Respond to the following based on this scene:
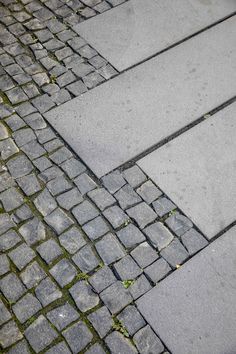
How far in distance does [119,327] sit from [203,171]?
5.10 ft

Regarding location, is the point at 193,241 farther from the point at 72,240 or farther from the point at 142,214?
the point at 72,240

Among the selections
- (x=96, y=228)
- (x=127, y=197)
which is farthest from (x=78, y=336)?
(x=127, y=197)

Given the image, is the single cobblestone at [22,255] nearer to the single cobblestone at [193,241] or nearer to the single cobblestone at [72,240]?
the single cobblestone at [72,240]

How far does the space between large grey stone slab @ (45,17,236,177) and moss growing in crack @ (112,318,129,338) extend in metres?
1.31

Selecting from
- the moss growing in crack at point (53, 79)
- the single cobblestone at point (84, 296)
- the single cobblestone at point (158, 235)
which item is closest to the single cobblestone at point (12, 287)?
the single cobblestone at point (84, 296)

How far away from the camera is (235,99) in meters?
3.84

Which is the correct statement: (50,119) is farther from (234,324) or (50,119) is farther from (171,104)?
(234,324)

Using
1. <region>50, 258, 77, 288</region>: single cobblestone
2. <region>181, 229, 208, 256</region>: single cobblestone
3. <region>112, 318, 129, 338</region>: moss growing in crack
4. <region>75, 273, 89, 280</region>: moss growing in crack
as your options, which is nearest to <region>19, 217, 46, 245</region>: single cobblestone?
<region>50, 258, 77, 288</region>: single cobblestone

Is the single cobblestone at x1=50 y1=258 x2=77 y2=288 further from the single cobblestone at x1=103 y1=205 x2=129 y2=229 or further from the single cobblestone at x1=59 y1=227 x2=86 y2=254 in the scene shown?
the single cobblestone at x1=103 y1=205 x2=129 y2=229

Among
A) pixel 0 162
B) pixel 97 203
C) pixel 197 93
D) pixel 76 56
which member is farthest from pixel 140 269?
pixel 76 56

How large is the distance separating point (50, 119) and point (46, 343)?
6.90ft

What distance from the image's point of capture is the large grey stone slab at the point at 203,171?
3.14 metres

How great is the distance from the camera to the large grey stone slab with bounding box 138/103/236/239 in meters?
3.14

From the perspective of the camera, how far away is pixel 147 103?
12.4ft
